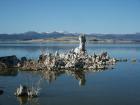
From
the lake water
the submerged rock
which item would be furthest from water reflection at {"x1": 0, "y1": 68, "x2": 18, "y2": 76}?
the submerged rock

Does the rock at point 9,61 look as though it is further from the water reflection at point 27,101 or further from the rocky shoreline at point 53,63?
the water reflection at point 27,101

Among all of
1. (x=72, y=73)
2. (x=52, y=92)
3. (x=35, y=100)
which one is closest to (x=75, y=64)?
(x=72, y=73)

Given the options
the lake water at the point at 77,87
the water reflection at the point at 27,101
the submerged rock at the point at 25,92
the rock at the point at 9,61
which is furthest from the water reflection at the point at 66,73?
the water reflection at the point at 27,101

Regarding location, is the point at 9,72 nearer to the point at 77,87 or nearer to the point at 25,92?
the point at 77,87

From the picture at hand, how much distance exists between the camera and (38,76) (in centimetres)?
3650

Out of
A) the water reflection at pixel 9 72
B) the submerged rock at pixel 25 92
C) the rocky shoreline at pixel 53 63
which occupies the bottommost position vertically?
the water reflection at pixel 9 72

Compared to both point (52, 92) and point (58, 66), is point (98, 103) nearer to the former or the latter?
point (52, 92)

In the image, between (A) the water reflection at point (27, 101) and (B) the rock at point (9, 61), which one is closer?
(A) the water reflection at point (27, 101)

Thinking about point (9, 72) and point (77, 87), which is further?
point (9, 72)

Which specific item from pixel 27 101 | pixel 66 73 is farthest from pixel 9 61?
pixel 27 101

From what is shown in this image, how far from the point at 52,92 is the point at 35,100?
10.2 ft

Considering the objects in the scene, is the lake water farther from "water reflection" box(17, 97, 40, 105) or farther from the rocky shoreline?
the rocky shoreline

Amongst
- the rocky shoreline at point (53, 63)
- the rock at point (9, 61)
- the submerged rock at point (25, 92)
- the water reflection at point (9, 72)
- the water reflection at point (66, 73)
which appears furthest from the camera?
the rock at point (9, 61)

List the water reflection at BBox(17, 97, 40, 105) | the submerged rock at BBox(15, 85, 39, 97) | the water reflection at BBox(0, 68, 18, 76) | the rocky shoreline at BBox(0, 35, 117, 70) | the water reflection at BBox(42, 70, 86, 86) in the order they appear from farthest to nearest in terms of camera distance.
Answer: the rocky shoreline at BBox(0, 35, 117, 70), the water reflection at BBox(0, 68, 18, 76), the water reflection at BBox(42, 70, 86, 86), the submerged rock at BBox(15, 85, 39, 97), the water reflection at BBox(17, 97, 40, 105)
